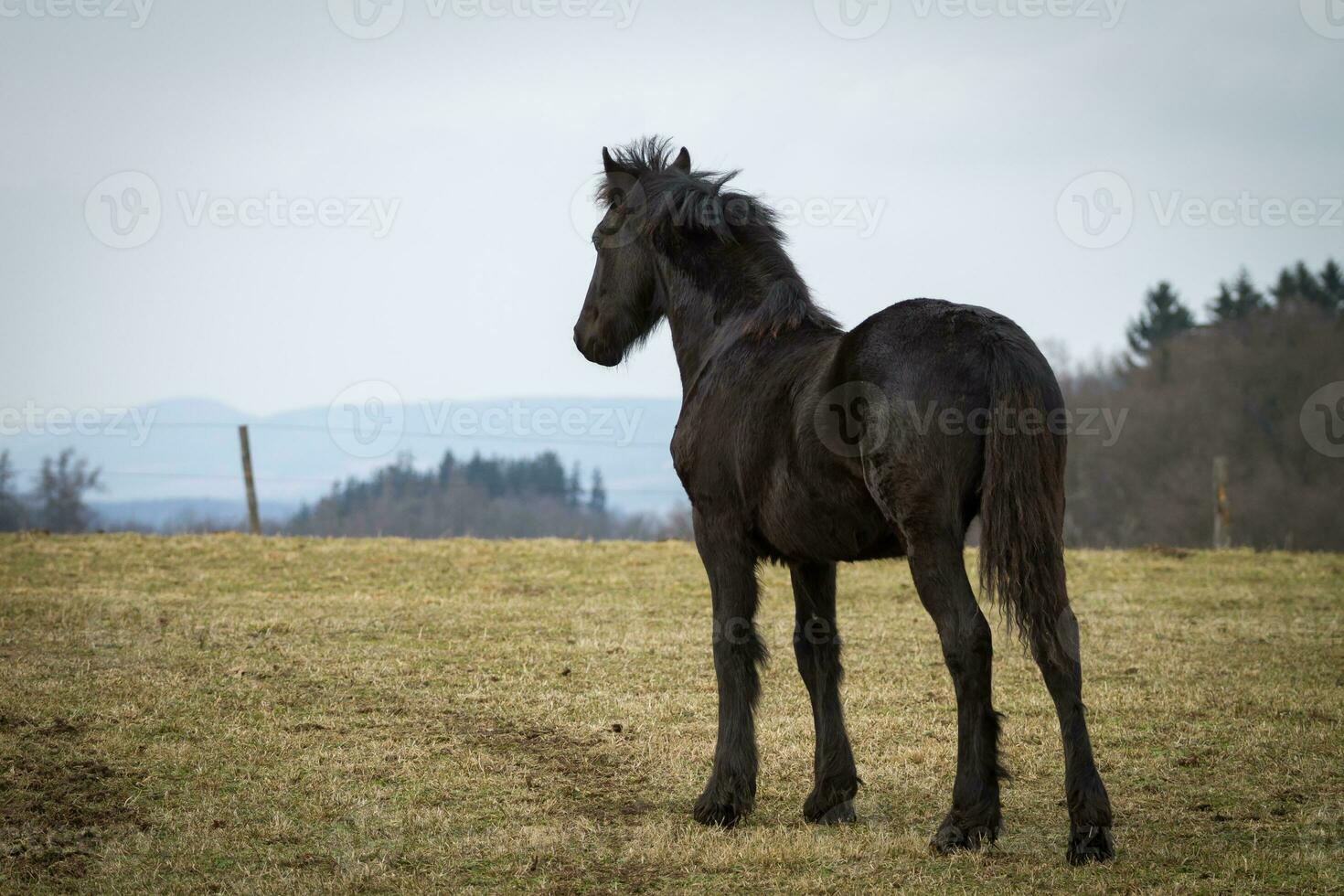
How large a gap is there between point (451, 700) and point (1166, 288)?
61.7m

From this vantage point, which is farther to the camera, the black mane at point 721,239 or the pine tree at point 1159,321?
the pine tree at point 1159,321

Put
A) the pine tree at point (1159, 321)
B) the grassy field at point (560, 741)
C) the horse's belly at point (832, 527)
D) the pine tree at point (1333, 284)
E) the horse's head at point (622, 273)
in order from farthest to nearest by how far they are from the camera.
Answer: the pine tree at point (1159, 321)
the pine tree at point (1333, 284)
the horse's head at point (622, 273)
the horse's belly at point (832, 527)
the grassy field at point (560, 741)

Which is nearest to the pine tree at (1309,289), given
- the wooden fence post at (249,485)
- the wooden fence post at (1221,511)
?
the wooden fence post at (1221,511)

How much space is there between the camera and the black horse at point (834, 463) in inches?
176

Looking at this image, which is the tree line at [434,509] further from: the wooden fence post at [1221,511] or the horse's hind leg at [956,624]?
the horse's hind leg at [956,624]

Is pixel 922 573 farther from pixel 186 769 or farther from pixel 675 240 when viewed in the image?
pixel 186 769

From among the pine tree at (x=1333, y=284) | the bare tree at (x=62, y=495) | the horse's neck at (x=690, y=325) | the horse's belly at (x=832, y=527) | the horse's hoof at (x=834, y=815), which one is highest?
the pine tree at (x=1333, y=284)

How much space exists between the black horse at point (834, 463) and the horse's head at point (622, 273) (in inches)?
0.5

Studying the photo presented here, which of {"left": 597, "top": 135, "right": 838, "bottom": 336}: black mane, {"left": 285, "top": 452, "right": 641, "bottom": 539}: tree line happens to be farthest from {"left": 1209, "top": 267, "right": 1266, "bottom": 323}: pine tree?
{"left": 597, "top": 135, "right": 838, "bottom": 336}: black mane

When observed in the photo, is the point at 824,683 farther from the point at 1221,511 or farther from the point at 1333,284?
the point at 1333,284

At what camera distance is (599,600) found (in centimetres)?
1236

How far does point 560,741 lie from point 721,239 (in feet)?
10.6

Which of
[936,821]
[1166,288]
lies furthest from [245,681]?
[1166,288]

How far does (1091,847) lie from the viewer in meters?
4.54
